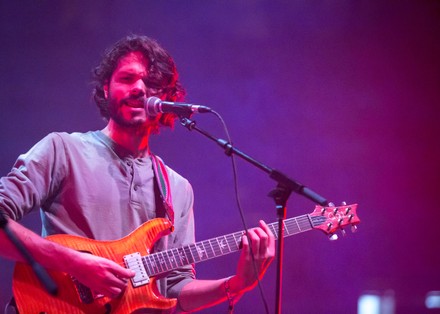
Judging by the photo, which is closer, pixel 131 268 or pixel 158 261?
pixel 131 268

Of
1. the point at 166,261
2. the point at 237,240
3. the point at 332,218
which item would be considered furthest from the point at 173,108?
the point at 332,218

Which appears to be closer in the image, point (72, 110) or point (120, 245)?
point (120, 245)

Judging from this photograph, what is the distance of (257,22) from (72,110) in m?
1.71

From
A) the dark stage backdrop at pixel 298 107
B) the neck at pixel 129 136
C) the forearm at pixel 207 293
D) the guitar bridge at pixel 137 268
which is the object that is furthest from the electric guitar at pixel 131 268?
the dark stage backdrop at pixel 298 107

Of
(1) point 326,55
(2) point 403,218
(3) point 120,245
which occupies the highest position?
(1) point 326,55

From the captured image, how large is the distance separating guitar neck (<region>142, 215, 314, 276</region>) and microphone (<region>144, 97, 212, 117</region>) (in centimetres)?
75

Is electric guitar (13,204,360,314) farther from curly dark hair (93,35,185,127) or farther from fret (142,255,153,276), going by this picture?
curly dark hair (93,35,185,127)

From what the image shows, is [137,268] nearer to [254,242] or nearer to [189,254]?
[189,254]

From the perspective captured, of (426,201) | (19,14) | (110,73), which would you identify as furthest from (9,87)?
(426,201)

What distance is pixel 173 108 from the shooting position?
2.53 m

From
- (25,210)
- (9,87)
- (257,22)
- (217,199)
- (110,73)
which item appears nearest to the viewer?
(25,210)

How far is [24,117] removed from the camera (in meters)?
3.90

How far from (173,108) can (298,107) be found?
2.18 meters

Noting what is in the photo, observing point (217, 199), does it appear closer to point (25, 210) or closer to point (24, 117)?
point (24, 117)
